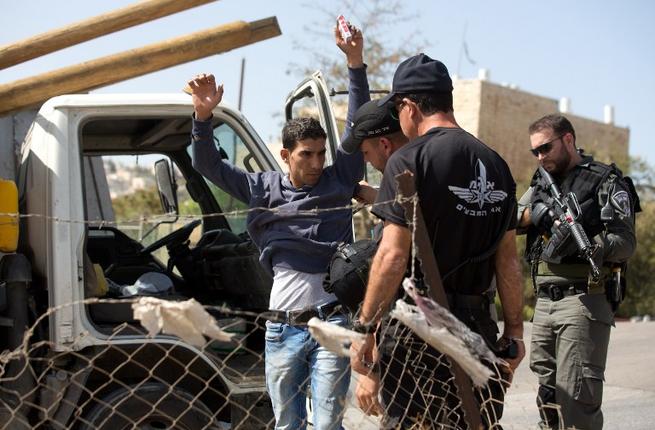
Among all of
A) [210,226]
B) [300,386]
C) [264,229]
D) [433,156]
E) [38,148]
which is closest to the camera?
[433,156]

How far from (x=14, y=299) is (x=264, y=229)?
1.26 m

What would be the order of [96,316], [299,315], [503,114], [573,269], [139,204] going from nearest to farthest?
[299,315] → [96,316] → [573,269] → [139,204] → [503,114]

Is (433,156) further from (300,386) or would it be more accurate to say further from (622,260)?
(622,260)

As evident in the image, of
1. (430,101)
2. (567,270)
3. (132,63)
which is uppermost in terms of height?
(132,63)

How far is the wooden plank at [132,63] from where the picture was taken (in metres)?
4.79

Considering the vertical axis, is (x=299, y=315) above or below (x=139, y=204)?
above

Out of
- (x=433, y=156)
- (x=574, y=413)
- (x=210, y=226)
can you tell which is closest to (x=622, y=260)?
(x=574, y=413)

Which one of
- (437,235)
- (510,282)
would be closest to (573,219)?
(510,282)

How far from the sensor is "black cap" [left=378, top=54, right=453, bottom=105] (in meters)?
3.37

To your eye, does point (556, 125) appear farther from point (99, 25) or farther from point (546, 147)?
point (99, 25)

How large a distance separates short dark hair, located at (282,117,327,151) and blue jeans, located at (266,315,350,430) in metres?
0.87

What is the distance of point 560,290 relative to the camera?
191 inches

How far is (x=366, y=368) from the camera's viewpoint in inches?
129

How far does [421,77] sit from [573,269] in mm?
1972
